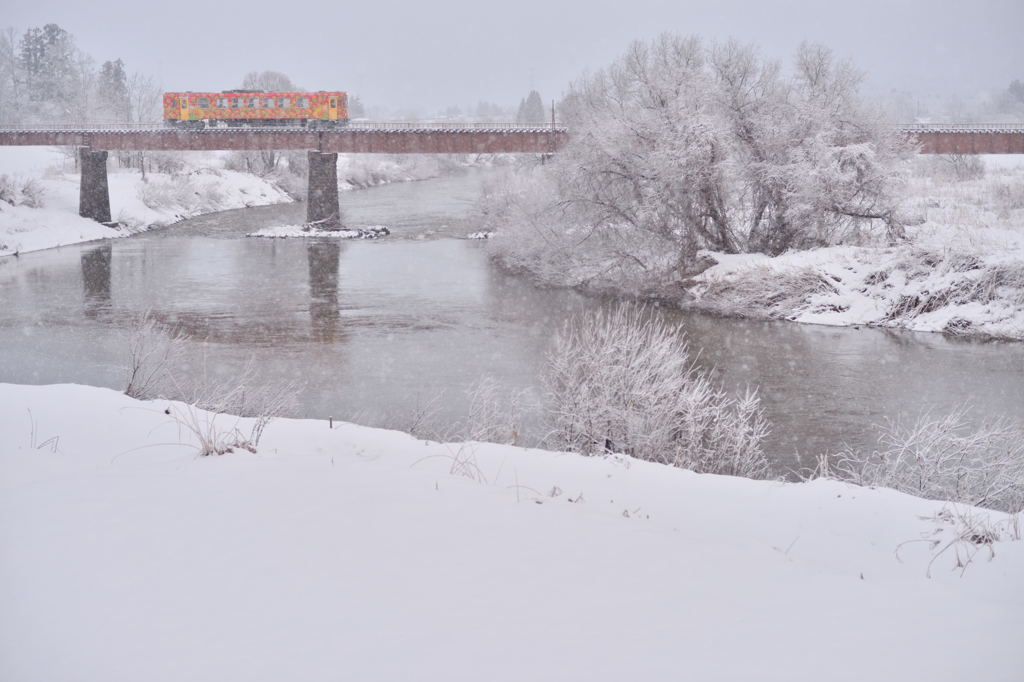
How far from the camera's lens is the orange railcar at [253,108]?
54375 mm

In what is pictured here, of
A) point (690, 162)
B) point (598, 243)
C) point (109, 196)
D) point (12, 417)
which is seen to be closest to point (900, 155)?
point (690, 162)

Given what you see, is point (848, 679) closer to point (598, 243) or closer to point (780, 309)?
point (780, 309)

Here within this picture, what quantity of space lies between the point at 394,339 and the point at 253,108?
3708cm

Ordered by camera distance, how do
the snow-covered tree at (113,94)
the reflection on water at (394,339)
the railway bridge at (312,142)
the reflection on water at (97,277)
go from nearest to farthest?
1. the reflection on water at (394,339)
2. the reflection on water at (97,277)
3. the railway bridge at (312,142)
4. the snow-covered tree at (113,94)

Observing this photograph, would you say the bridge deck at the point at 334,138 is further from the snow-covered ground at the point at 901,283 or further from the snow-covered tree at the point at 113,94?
the snow-covered tree at the point at 113,94

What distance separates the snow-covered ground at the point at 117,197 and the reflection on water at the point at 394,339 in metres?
3.50

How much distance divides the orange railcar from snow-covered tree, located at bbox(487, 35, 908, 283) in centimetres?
2354

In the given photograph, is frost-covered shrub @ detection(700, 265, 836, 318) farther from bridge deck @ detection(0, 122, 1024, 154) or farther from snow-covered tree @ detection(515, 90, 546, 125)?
snow-covered tree @ detection(515, 90, 546, 125)

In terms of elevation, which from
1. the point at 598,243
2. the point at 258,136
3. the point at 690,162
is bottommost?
the point at 598,243

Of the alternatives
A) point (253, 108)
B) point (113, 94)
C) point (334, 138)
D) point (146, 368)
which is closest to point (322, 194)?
point (334, 138)

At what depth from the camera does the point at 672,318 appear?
96.7 ft

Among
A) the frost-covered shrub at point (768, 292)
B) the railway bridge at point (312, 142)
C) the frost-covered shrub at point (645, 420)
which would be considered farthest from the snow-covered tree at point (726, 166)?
the frost-covered shrub at point (645, 420)

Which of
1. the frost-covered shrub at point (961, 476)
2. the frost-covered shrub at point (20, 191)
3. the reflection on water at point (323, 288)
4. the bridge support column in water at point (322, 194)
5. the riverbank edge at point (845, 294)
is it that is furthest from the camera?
the bridge support column in water at point (322, 194)

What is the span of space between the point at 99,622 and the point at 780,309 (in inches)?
1130
